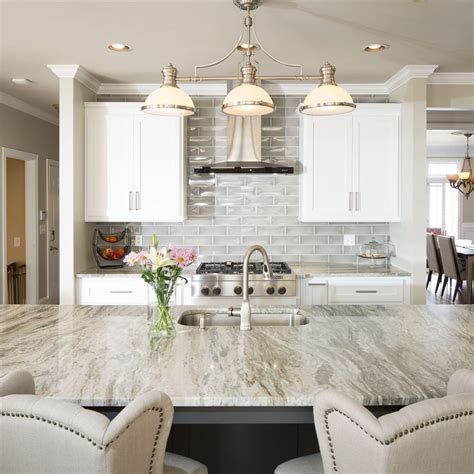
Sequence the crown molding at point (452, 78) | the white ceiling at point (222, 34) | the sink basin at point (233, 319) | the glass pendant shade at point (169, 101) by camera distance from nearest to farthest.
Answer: the glass pendant shade at point (169, 101)
the sink basin at point (233, 319)
the white ceiling at point (222, 34)
the crown molding at point (452, 78)

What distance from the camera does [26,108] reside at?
5812 millimetres

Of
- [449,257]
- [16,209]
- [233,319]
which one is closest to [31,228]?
[16,209]

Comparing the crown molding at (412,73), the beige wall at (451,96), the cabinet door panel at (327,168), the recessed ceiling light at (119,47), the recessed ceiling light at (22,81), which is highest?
the recessed ceiling light at (22,81)

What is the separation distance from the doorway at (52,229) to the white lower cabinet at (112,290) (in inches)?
115

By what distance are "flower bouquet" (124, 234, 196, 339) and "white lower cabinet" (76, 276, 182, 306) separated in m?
2.05

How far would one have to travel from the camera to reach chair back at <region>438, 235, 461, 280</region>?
7.15m

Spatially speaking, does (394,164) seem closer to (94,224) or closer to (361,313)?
(361,313)

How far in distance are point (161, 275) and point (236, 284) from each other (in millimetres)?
1926

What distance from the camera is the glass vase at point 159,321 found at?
2.10 meters

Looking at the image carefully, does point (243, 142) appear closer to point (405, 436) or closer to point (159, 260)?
point (159, 260)

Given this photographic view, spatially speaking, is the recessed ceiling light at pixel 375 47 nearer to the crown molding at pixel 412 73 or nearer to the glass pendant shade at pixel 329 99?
the crown molding at pixel 412 73

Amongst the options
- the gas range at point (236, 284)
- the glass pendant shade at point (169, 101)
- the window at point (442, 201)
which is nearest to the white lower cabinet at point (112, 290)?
the gas range at point (236, 284)

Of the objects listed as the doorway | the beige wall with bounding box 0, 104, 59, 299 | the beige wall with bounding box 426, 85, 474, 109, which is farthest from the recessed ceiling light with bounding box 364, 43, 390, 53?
the doorway

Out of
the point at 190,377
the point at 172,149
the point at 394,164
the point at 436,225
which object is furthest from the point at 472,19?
the point at 436,225
